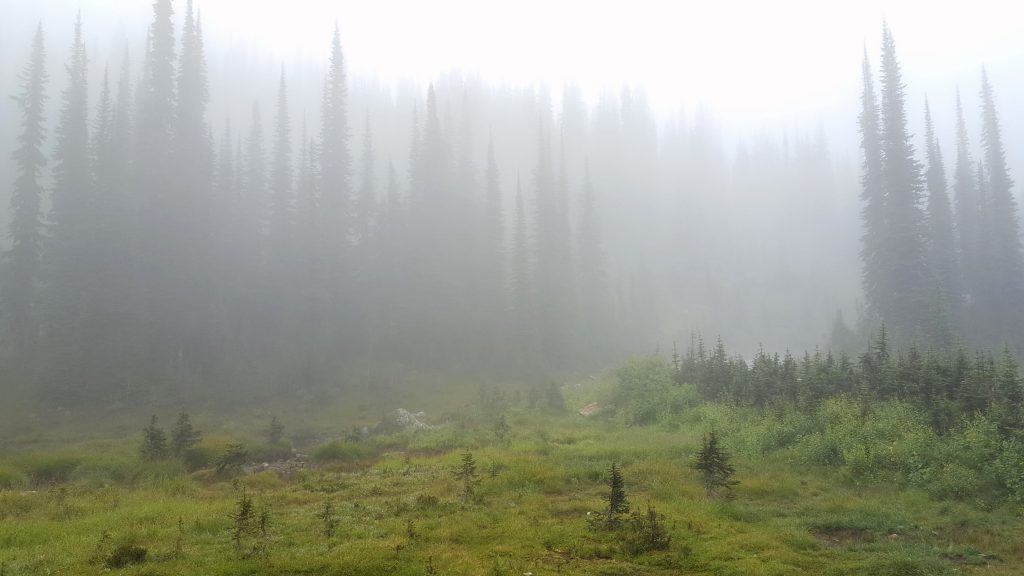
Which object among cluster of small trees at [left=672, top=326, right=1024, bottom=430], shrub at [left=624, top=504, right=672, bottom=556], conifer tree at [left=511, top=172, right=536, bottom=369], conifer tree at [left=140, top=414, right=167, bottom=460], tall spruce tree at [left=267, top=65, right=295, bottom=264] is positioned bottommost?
shrub at [left=624, top=504, right=672, bottom=556]

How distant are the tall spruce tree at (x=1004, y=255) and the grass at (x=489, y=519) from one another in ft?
179

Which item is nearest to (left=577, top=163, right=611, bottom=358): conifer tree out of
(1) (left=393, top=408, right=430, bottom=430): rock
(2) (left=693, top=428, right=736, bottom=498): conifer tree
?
(1) (left=393, top=408, right=430, bottom=430): rock

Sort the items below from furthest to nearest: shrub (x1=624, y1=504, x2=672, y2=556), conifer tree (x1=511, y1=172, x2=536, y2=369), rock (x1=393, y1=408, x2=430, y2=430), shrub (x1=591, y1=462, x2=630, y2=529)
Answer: conifer tree (x1=511, y1=172, x2=536, y2=369), rock (x1=393, y1=408, x2=430, y2=430), shrub (x1=591, y1=462, x2=630, y2=529), shrub (x1=624, y1=504, x2=672, y2=556)

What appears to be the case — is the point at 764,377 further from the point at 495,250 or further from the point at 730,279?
the point at 730,279

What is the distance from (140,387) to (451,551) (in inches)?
1685

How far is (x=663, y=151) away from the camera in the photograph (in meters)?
133

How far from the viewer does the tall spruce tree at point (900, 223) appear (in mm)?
53469

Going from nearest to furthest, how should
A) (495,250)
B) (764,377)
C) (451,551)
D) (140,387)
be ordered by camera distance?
(451,551) < (764,377) < (140,387) < (495,250)

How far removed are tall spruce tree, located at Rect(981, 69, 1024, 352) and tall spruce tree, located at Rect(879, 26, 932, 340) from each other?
35.0ft

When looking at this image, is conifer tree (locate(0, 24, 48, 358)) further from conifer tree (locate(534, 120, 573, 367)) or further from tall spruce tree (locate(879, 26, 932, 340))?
tall spruce tree (locate(879, 26, 932, 340))

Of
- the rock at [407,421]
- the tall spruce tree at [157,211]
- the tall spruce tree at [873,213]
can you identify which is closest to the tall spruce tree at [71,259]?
the tall spruce tree at [157,211]

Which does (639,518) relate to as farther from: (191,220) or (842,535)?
(191,220)

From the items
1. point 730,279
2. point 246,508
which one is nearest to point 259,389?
point 246,508

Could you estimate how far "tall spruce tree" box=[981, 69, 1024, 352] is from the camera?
58000 mm
